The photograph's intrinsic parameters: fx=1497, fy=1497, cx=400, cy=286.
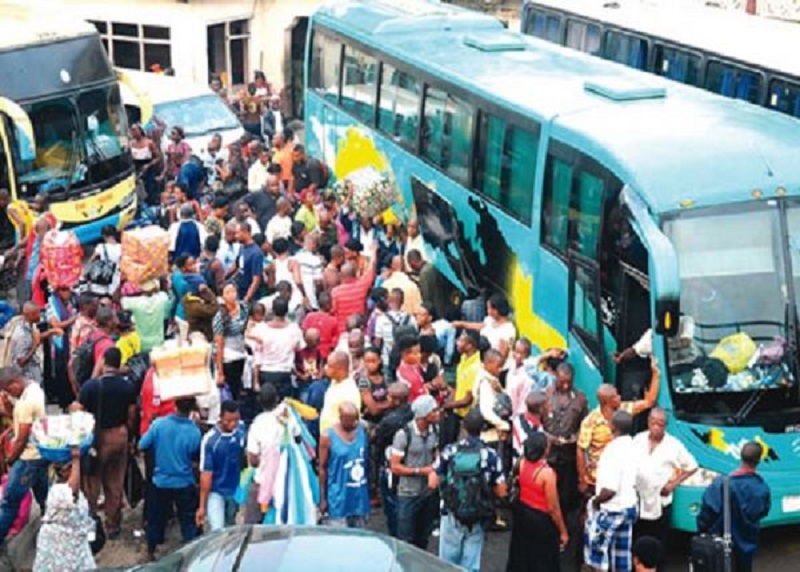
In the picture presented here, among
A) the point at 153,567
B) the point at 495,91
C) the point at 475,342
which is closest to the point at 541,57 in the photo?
the point at 495,91

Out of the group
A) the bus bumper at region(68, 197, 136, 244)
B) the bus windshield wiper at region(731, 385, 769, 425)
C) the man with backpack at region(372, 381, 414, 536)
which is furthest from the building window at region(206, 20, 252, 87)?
the bus windshield wiper at region(731, 385, 769, 425)

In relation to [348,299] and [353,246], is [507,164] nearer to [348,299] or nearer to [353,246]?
[353,246]

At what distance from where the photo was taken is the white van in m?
23.1

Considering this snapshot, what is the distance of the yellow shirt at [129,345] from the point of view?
1247 centimetres

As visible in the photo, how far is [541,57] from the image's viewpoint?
16906 millimetres

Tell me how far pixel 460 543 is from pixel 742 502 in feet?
6.52

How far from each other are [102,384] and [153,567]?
3.14 metres

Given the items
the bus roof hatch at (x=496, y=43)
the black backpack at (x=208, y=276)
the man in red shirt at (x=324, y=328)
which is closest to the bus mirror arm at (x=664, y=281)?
the man in red shirt at (x=324, y=328)

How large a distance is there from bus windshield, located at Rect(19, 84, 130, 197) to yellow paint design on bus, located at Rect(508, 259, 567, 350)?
6.83 meters

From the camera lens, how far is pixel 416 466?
10633mm

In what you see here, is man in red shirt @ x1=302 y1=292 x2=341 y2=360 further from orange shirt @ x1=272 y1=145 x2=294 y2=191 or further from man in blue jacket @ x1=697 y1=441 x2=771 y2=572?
orange shirt @ x1=272 y1=145 x2=294 y2=191

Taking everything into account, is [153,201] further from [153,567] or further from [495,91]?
[153,567]

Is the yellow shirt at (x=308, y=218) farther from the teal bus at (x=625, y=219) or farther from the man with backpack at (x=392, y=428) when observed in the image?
the man with backpack at (x=392, y=428)

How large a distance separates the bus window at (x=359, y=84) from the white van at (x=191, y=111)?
3.35 metres
